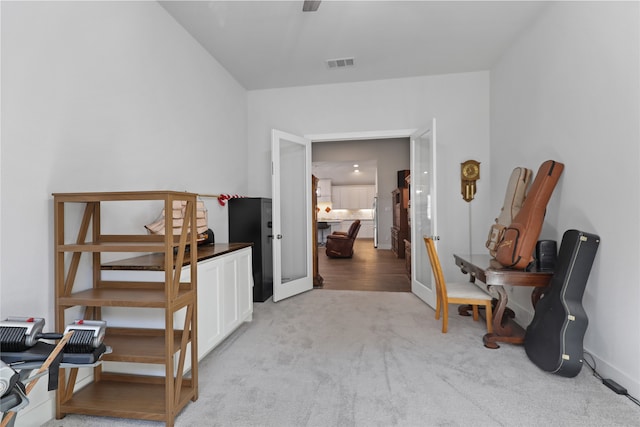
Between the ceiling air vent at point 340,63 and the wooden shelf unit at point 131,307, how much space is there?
9.42 ft

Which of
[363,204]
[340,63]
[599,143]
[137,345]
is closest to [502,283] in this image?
[599,143]

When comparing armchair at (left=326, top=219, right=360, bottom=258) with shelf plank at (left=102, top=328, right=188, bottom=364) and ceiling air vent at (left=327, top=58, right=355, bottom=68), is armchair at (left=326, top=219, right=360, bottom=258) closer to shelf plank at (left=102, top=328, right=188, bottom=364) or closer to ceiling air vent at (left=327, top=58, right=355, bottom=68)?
ceiling air vent at (left=327, top=58, right=355, bottom=68)

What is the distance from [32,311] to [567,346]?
3287 mm

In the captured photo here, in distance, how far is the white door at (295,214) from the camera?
174 inches

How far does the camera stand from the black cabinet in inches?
159

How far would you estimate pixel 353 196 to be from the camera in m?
13.3

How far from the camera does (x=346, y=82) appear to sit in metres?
4.55

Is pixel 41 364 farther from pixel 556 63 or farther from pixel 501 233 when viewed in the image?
pixel 556 63

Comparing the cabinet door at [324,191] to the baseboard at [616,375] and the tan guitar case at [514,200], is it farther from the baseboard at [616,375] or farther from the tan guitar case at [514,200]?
the baseboard at [616,375]

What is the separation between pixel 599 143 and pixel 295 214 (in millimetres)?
3406

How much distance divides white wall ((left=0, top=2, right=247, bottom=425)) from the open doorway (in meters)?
3.15

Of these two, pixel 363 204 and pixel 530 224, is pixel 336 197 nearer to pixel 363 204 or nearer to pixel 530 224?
pixel 363 204

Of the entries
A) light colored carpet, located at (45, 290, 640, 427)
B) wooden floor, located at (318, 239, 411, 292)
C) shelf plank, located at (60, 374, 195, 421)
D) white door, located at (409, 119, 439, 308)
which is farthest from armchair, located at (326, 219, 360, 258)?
shelf plank, located at (60, 374, 195, 421)

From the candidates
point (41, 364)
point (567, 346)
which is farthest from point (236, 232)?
point (567, 346)
